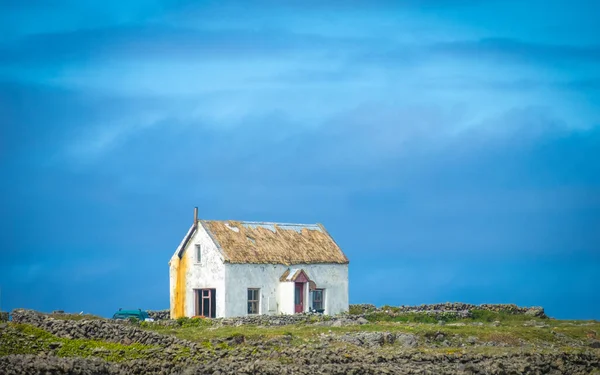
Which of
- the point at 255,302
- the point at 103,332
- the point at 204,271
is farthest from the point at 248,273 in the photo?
the point at 103,332

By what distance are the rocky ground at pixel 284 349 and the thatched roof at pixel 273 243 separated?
25.3ft

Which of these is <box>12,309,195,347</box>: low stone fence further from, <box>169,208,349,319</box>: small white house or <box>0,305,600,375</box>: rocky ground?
<box>169,208,349,319</box>: small white house

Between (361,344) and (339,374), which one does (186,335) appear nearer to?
(361,344)

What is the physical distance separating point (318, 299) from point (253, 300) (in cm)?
585

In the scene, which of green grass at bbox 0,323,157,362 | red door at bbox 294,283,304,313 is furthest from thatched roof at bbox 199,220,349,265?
green grass at bbox 0,323,157,362

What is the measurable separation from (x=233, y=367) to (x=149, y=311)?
3121 cm

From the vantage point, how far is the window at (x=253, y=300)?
5528cm

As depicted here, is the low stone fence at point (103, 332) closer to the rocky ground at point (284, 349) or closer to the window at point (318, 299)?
the rocky ground at point (284, 349)

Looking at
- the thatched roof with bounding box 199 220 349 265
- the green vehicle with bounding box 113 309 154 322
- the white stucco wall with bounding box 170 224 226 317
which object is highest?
the thatched roof with bounding box 199 220 349 265

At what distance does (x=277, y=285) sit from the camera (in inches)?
2227

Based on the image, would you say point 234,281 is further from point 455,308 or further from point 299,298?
point 455,308

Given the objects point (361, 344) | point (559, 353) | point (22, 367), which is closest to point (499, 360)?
point (559, 353)

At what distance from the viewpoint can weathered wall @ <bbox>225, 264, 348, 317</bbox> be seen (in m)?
54.1

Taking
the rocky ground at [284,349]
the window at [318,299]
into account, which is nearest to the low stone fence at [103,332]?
the rocky ground at [284,349]
